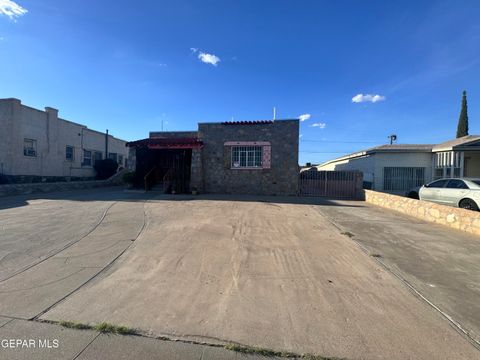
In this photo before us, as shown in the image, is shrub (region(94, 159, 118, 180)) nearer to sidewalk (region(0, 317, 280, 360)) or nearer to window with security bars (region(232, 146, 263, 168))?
window with security bars (region(232, 146, 263, 168))

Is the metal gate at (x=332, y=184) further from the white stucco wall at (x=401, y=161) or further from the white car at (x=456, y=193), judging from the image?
the white stucco wall at (x=401, y=161)

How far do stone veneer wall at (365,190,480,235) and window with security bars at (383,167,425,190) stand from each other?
26.4 ft

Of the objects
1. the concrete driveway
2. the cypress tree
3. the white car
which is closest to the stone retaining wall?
the concrete driveway

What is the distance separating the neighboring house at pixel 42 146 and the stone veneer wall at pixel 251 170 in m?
9.00

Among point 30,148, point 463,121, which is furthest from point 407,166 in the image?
point 30,148

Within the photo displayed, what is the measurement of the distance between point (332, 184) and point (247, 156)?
5.54m

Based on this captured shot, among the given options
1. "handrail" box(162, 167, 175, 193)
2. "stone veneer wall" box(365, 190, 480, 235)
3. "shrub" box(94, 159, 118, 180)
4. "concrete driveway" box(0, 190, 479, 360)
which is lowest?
"concrete driveway" box(0, 190, 479, 360)

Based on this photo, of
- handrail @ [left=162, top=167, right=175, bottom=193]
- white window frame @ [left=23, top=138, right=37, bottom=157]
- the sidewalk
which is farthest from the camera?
white window frame @ [left=23, top=138, right=37, bottom=157]

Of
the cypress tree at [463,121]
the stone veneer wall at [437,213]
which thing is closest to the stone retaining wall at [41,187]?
the stone veneer wall at [437,213]

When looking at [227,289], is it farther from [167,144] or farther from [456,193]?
[167,144]

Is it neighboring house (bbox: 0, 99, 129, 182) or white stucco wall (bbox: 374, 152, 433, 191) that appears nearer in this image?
neighboring house (bbox: 0, 99, 129, 182)

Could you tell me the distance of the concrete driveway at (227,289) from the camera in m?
2.67

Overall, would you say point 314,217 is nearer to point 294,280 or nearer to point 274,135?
point 294,280

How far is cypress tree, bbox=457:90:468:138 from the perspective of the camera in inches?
1125
